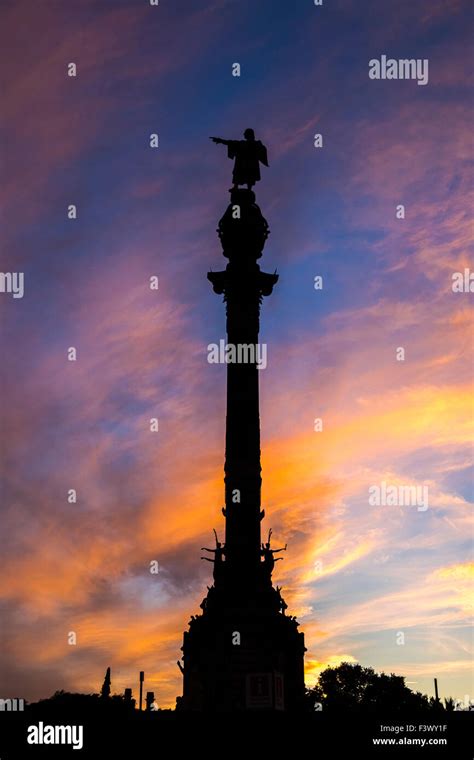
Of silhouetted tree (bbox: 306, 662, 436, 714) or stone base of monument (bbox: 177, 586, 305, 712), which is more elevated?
stone base of monument (bbox: 177, 586, 305, 712)

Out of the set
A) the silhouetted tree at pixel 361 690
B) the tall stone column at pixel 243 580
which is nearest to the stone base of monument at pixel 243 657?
the tall stone column at pixel 243 580

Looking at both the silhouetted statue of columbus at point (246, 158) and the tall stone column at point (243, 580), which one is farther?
the silhouetted statue of columbus at point (246, 158)

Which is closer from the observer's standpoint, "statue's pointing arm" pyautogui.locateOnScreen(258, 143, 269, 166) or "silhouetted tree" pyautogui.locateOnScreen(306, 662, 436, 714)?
"statue's pointing arm" pyautogui.locateOnScreen(258, 143, 269, 166)

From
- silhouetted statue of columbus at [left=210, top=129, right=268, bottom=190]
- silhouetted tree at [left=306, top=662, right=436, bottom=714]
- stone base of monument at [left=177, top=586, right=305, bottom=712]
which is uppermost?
silhouetted statue of columbus at [left=210, top=129, right=268, bottom=190]

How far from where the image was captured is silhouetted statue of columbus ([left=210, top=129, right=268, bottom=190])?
5509 cm

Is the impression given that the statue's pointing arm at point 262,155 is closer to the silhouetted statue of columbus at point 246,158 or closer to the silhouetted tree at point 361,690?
the silhouetted statue of columbus at point 246,158

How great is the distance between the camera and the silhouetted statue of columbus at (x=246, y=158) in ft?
181

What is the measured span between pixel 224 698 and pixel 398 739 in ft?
53.6

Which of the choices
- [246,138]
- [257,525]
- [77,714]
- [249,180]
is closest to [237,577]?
[257,525]

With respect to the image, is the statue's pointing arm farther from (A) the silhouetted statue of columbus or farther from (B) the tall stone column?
(B) the tall stone column

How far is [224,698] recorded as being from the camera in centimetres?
4125

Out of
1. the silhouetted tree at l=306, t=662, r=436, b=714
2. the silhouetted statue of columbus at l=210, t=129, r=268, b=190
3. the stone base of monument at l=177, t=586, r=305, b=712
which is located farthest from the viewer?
the silhouetted tree at l=306, t=662, r=436, b=714

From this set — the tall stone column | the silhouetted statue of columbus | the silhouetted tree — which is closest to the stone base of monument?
the tall stone column

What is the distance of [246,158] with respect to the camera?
5544cm
